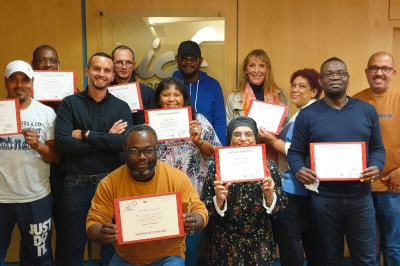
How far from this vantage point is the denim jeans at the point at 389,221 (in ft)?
10.2

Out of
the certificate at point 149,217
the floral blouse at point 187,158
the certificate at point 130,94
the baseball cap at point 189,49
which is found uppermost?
the baseball cap at point 189,49

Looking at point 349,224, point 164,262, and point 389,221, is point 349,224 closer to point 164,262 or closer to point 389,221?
point 389,221

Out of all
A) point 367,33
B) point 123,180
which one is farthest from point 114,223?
point 367,33

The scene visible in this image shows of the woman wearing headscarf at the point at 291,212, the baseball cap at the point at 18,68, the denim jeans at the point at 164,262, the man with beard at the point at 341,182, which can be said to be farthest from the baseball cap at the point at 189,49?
the denim jeans at the point at 164,262

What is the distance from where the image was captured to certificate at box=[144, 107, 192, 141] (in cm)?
286

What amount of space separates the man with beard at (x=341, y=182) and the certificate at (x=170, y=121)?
0.85 m

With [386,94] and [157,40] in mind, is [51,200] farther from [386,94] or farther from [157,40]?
[386,94]

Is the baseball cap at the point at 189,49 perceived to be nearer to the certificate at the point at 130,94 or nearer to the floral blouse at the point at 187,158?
the certificate at the point at 130,94

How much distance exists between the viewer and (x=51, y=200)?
117 inches

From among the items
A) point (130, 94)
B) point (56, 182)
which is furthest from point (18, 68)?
point (56, 182)

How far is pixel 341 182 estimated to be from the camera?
106 inches

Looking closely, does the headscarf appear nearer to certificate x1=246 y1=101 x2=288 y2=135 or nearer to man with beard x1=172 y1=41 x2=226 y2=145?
certificate x1=246 y1=101 x2=288 y2=135

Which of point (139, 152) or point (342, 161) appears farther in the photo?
→ point (342, 161)

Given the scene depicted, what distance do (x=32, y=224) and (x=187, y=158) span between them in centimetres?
124
